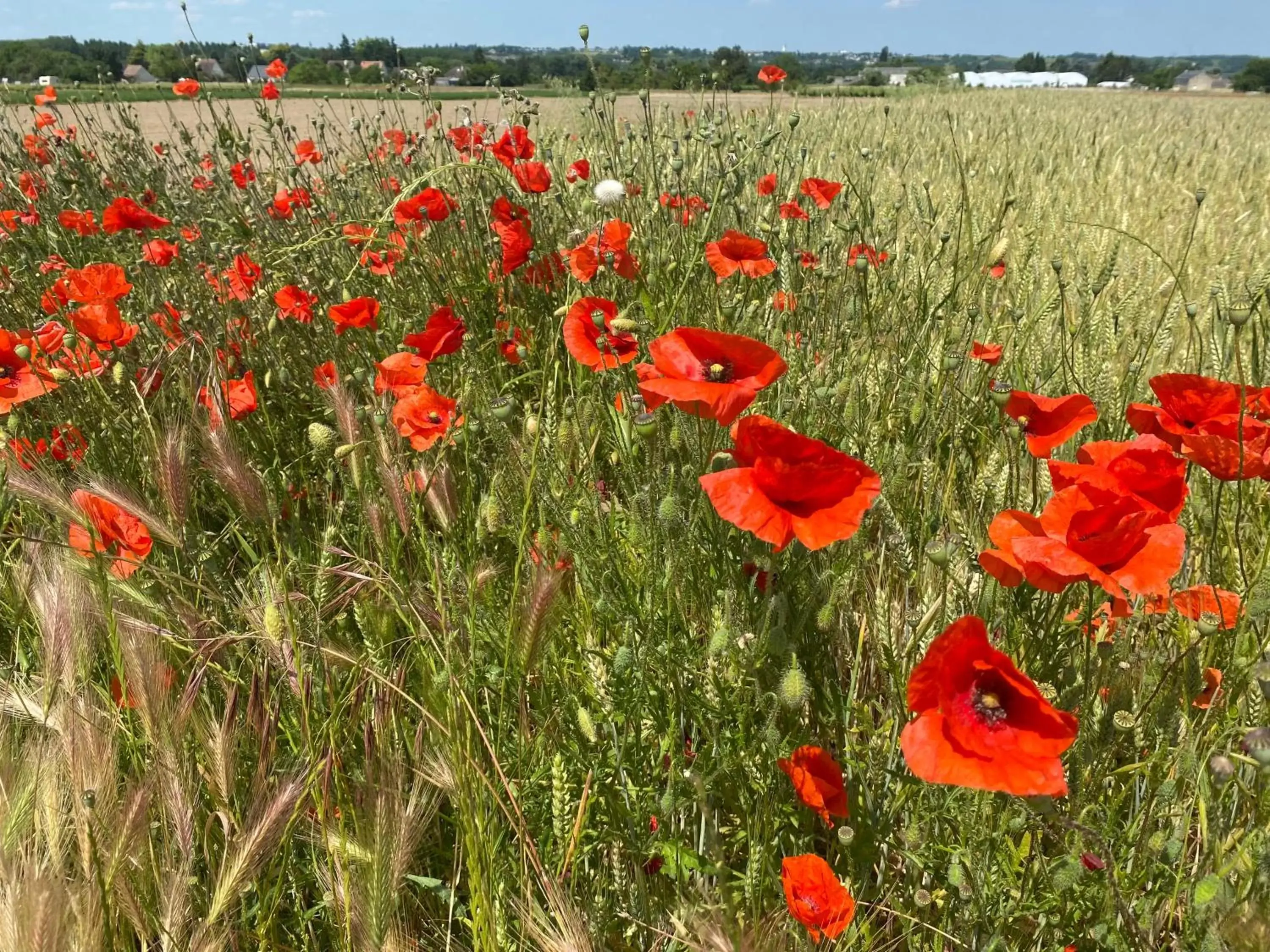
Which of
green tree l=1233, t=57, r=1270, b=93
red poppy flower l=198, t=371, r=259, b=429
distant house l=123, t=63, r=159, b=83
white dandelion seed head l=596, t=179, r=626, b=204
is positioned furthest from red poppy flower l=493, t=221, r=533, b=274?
green tree l=1233, t=57, r=1270, b=93

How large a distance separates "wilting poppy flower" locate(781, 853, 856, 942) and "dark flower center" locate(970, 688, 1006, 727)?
0.33 meters

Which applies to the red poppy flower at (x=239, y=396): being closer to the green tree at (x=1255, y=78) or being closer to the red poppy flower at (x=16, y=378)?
the red poppy flower at (x=16, y=378)

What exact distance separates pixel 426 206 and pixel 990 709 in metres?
2.31

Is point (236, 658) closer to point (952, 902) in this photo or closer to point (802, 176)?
point (952, 902)

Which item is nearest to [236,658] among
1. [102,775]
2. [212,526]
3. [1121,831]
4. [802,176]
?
[102,775]

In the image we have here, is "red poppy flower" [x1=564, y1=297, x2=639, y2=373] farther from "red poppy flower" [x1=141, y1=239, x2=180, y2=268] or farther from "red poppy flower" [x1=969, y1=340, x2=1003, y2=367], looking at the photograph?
"red poppy flower" [x1=141, y1=239, x2=180, y2=268]

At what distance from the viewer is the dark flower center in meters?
0.95

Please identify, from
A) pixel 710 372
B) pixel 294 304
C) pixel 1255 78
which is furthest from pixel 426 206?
pixel 1255 78

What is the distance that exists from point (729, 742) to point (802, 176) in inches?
152

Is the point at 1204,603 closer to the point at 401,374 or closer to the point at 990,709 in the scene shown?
the point at 990,709

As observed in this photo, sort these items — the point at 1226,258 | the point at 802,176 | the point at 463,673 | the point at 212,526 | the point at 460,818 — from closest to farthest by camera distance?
1. the point at 460,818
2. the point at 463,673
3. the point at 212,526
4. the point at 1226,258
5. the point at 802,176

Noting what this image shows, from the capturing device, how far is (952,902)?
48.8 inches

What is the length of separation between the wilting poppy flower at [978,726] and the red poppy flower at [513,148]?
2.18 meters

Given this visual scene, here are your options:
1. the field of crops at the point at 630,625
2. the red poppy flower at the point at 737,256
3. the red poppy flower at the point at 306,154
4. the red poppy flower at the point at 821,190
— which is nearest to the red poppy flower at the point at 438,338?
the field of crops at the point at 630,625
